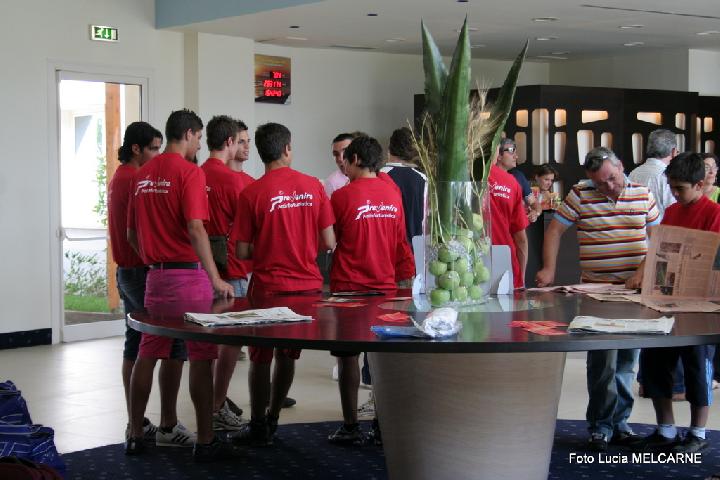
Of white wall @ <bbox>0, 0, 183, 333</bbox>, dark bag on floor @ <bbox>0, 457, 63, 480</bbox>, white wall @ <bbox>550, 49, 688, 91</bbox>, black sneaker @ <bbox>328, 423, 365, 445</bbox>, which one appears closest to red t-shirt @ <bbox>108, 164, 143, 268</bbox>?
black sneaker @ <bbox>328, 423, 365, 445</bbox>

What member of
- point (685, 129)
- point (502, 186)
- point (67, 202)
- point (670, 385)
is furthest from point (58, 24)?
point (685, 129)

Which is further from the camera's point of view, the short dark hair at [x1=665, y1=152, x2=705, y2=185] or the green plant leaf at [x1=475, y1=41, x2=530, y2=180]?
the short dark hair at [x1=665, y1=152, x2=705, y2=185]

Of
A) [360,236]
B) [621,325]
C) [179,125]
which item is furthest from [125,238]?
[621,325]

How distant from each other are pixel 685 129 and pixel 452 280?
10.8 metres

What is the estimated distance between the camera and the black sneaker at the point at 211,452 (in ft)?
17.2

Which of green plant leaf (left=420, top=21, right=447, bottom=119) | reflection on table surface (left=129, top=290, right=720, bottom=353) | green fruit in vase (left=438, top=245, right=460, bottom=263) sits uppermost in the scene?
green plant leaf (left=420, top=21, right=447, bottom=119)

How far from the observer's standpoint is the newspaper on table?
166 inches

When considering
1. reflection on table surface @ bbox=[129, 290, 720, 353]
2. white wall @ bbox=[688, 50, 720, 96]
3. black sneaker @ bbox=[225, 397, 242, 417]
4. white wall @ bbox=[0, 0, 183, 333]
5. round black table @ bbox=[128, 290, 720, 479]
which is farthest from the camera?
white wall @ bbox=[688, 50, 720, 96]

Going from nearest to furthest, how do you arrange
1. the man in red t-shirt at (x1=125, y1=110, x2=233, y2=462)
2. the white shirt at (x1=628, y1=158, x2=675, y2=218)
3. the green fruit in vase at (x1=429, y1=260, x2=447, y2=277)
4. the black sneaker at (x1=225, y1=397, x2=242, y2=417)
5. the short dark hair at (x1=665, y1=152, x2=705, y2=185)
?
the green fruit in vase at (x1=429, y1=260, x2=447, y2=277), the short dark hair at (x1=665, y1=152, x2=705, y2=185), the man in red t-shirt at (x1=125, y1=110, x2=233, y2=462), the black sneaker at (x1=225, y1=397, x2=242, y2=417), the white shirt at (x1=628, y1=158, x2=675, y2=218)

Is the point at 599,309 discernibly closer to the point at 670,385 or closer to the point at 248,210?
the point at 670,385

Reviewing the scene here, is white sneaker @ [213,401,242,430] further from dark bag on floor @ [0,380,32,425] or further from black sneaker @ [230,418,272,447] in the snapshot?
dark bag on floor @ [0,380,32,425]

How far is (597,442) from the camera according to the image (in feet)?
17.7

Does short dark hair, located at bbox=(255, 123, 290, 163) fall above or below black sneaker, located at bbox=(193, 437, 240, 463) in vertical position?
above

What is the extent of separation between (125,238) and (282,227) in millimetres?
1076
